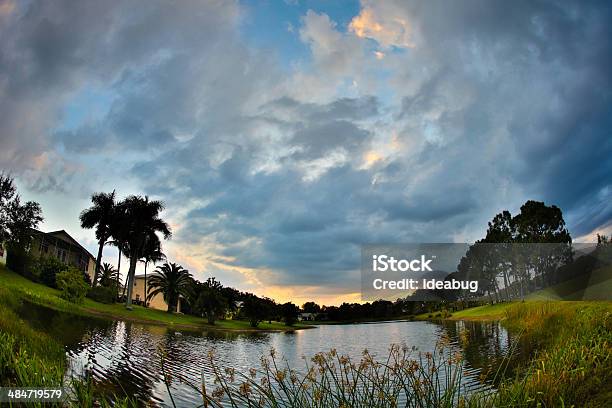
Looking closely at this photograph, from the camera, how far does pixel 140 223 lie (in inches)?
2365

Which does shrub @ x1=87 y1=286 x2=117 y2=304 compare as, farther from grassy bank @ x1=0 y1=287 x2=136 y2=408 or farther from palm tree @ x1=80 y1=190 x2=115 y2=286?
grassy bank @ x1=0 y1=287 x2=136 y2=408

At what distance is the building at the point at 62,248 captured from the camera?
65312 millimetres

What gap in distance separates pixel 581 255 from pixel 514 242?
11.2 meters

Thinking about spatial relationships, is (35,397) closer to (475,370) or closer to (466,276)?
(475,370)

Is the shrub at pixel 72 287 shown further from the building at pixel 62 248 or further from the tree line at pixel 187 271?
the building at pixel 62 248

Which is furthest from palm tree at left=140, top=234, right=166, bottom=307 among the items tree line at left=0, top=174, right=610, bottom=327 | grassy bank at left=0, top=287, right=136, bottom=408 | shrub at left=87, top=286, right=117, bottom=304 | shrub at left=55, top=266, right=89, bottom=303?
grassy bank at left=0, top=287, right=136, bottom=408

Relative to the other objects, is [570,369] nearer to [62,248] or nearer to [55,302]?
[55,302]

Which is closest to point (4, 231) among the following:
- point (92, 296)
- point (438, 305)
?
point (92, 296)

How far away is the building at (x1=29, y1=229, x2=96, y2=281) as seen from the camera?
6531 centimetres

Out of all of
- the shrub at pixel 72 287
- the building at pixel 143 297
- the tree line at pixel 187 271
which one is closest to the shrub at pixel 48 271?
the tree line at pixel 187 271

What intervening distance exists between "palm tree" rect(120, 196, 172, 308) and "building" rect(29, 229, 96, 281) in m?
12.2

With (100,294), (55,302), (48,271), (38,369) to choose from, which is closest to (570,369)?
(38,369)

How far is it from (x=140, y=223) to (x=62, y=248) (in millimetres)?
25484

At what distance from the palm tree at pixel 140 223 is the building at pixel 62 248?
12.2 meters
